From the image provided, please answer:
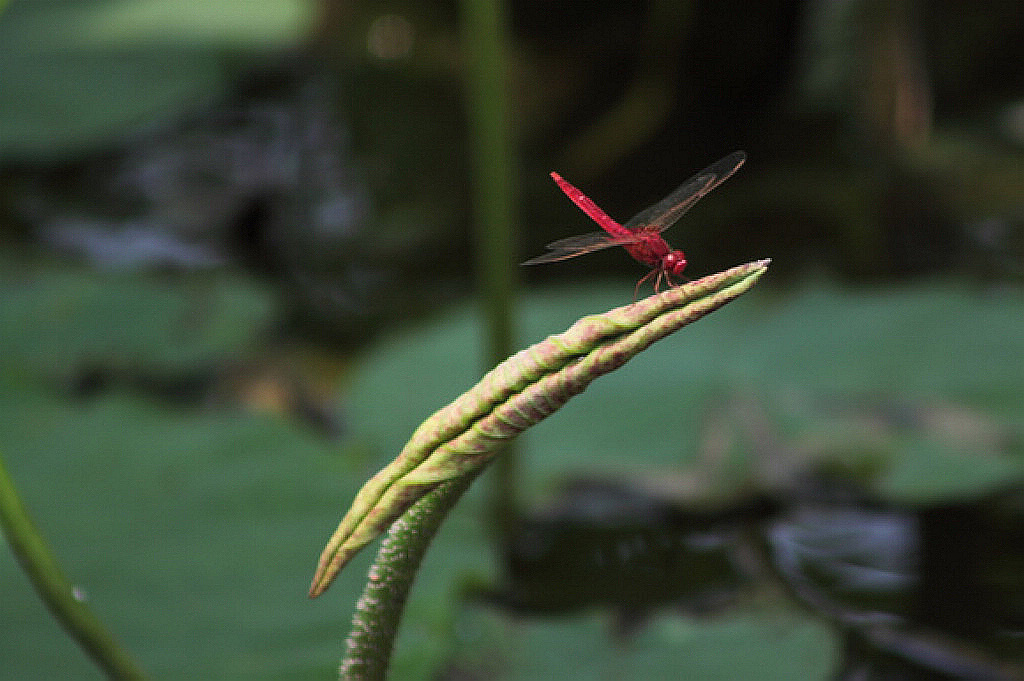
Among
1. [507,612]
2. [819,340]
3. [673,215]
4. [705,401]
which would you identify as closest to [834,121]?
[819,340]

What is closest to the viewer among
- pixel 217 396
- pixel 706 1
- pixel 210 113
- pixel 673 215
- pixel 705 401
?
pixel 673 215

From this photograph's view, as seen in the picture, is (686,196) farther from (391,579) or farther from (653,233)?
(391,579)

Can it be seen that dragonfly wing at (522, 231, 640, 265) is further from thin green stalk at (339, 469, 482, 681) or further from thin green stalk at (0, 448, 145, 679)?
thin green stalk at (0, 448, 145, 679)

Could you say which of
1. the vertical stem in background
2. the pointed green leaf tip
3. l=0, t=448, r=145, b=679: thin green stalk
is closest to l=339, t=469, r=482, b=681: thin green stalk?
the pointed green leaf tip

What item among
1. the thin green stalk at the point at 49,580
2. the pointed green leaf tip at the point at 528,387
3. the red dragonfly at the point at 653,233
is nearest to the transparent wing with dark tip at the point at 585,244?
the red dragonfly at the point at 653,233

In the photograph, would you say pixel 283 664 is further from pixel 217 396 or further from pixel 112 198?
pixel 112 198
